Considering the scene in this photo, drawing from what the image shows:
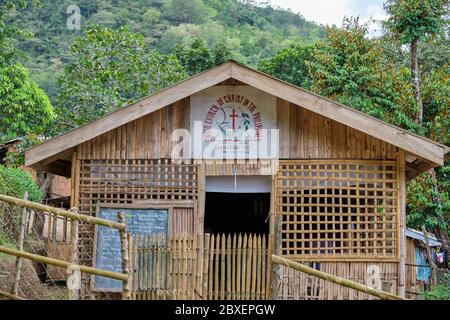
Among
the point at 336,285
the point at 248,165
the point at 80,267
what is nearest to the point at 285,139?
the point at 248,165

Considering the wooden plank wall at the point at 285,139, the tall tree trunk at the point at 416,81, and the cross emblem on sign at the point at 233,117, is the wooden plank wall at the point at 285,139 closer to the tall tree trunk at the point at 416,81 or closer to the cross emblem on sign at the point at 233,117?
the cross emblem on sign at the point at 233,117

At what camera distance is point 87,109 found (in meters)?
22.6

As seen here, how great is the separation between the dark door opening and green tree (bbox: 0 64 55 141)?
890 centimetres

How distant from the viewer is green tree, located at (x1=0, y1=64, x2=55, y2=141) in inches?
969

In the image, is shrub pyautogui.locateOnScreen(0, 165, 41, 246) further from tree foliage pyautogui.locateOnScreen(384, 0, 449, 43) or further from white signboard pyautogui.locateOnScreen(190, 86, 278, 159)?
tree foliage pyautogui.locateOnScreen(384, 0, 449, 43)

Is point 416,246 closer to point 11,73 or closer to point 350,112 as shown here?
point 350,112

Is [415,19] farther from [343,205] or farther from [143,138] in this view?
[143,138]

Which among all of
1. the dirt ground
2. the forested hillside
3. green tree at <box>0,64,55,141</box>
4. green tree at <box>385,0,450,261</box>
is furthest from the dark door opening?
the forested hillside

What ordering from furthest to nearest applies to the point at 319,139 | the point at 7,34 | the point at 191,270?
the point at 7,34 < the point at 319,139 < the point at 191,270

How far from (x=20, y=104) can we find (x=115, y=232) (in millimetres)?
14574

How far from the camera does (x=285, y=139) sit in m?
12.2

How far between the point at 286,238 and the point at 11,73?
1642cm

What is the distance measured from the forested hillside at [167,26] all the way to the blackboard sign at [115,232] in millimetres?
23022
